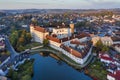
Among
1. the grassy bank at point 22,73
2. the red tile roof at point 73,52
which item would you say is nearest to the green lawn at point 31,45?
the red tile roof at point 73,52

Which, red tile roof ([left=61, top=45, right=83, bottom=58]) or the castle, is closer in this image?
red tile roof ([left=61, top=45, right=83, bottom=58])

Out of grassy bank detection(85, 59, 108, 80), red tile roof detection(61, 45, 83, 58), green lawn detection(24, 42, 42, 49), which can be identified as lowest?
green lawn detection(24, 42, 42, 49)

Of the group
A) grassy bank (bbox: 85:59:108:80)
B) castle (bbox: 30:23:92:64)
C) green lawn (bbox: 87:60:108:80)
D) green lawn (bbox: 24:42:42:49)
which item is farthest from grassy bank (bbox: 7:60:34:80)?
green lawn (bbox: 24:42:42:49)

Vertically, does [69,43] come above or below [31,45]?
above

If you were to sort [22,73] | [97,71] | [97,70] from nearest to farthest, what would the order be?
[22,73]
[97,71]
[97,70]

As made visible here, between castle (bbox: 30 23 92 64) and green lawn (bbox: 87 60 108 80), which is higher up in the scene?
castle (bbox: 30 23 92 64)

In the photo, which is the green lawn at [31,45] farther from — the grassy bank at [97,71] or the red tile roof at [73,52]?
the grassy bank at [97,71]

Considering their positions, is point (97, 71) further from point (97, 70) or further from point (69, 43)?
point (69, 43)

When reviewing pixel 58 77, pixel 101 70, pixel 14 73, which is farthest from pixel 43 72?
pixel 101 70

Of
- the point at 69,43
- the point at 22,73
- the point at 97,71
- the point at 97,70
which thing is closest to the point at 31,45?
the point at 69,43

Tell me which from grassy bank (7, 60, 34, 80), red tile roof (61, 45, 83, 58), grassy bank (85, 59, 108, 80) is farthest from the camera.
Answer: red tile roof (61, 45, 83, 58)

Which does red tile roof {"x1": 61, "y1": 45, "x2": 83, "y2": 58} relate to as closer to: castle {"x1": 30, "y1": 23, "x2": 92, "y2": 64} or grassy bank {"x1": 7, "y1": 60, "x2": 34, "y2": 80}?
castle {"x1": 30, "y1": 23, "x2": 92, "y2": 64}
